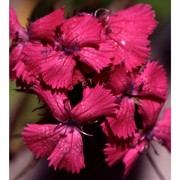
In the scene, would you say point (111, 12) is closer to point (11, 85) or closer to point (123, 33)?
point (123, 33)

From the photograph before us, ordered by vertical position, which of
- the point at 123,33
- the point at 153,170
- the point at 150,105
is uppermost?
the point at 123,33

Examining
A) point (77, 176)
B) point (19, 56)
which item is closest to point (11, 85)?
point (19, 56)

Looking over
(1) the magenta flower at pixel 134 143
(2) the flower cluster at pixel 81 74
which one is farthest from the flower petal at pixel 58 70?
(1) the magenta flower at pixel 134 143

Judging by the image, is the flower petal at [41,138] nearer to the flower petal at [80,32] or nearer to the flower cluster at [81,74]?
the flower cluster at [81,74]

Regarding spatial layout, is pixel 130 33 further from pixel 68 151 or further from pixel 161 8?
pixel 68 151

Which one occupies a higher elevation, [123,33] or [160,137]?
[123,33]

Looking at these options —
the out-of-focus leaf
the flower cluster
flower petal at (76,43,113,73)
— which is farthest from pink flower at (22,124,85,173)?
the out-of-focus leaf

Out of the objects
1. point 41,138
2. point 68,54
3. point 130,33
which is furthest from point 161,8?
point 41,138
